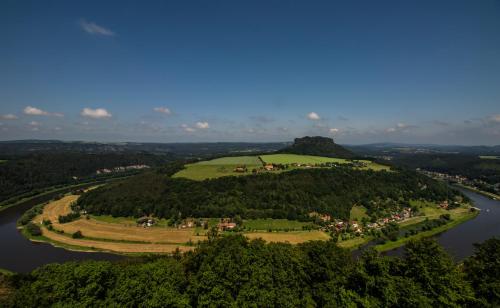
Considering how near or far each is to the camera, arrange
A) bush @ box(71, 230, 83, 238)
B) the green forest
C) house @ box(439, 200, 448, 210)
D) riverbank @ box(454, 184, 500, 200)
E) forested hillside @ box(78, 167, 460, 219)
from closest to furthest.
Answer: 1. the green forest
2. bush @ box(71, 230, 83, 238)
3. forested hillside @ box(78, 167, 460, 219)
4. house @ box(439, 200, 448, 210)
5. riverbank @ box(454, 184, 500, 200)

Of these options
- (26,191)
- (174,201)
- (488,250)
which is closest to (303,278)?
(488,250)

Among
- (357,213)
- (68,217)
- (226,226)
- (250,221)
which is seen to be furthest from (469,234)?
(68,217)

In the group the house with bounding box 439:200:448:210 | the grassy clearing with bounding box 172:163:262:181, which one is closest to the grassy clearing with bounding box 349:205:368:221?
the house with bounding box 439:200:448:210

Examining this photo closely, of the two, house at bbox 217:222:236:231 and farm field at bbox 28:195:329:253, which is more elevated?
house at bbox 217:222:236:231

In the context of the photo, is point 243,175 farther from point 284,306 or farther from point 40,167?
point 40,167

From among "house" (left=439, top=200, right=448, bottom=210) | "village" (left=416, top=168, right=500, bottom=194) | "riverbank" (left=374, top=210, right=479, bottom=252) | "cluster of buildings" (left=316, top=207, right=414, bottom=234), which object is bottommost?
"riverbank" (left=374, top=210, right=479, bottom=252)

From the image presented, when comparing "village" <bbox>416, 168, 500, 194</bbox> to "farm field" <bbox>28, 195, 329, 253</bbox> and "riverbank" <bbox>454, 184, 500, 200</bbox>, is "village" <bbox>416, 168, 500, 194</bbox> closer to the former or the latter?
"riverbank" <bbox>454, 184, 500, 200</bbox>
